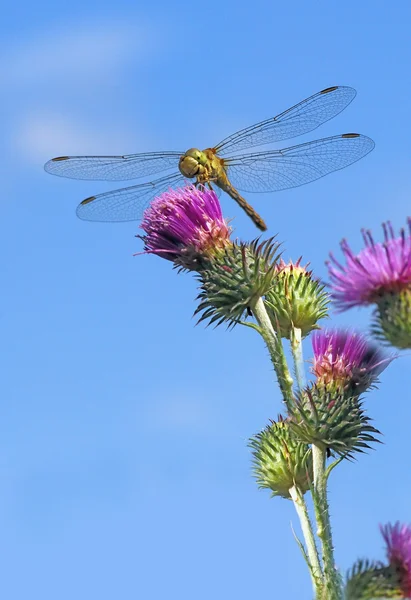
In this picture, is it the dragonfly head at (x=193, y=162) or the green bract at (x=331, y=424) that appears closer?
the green bract at (x=331, y=424)

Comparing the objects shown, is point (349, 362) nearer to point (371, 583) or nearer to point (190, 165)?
point (371, 583)

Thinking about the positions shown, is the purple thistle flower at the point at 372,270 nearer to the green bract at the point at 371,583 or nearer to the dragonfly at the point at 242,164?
the green bract at the point at 371,583

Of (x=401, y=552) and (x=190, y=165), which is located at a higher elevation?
(x=190, y=165)

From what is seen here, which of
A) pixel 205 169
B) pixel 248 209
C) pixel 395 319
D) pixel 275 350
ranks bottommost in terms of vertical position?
pixel 395 319

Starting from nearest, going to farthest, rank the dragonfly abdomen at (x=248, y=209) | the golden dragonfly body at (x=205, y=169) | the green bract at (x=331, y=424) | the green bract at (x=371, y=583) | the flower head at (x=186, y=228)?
the green bract at (x=371, y=583), the green bract at (x=331, y=424), the flower head at (x=186, y=228), the dragonfly abdomen at (x=248, y=209), the golden dragonfly body at (x=205, y=169)

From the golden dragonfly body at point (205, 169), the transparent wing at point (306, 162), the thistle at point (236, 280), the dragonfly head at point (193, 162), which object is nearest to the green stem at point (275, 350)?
the thistle at point (236, 280)

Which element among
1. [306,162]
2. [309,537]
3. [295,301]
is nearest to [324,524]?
[309,537]
